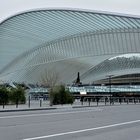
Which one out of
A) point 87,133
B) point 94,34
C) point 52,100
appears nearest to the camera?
point 87,133

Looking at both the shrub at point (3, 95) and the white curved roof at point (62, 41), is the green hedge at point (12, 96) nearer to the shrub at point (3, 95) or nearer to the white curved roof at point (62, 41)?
the shrub at point (3, 95)

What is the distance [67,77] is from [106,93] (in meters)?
16.0

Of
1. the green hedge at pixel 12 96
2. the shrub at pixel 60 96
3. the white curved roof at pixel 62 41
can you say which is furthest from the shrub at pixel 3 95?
the white curved roof at pixel 62 41

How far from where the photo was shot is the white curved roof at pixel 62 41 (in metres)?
70.1

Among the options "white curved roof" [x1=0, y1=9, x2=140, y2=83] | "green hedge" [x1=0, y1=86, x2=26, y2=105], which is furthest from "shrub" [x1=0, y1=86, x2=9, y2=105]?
"white curved roof" [x1=0, y1=9, x2=140, y2=83]

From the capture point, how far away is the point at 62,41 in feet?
261

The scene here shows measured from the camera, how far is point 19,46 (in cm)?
8606

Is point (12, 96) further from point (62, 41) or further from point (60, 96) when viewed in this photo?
point (62, 41)

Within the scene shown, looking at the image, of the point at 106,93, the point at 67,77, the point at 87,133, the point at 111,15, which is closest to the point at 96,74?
the point at 67,77

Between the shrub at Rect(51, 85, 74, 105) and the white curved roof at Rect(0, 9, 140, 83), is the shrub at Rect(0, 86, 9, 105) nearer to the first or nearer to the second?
the shrub at Rect(51, 85, 74, 105)

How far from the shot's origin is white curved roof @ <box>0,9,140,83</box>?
7012 centimetres

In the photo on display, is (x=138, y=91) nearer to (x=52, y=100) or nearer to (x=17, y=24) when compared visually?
(x=17, y=24)

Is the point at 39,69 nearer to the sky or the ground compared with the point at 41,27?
nearer to the ground

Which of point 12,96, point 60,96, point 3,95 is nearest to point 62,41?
point 60,96
